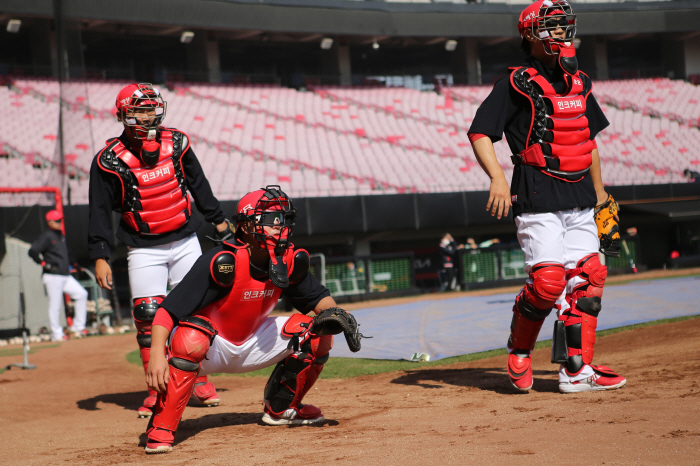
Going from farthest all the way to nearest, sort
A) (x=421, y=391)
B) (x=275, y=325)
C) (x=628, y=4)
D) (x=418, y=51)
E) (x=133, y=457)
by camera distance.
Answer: (x=418, y=51), (x=628, y=4), (x=421, y=391), (x=275, y=325), (x=133, y=457)

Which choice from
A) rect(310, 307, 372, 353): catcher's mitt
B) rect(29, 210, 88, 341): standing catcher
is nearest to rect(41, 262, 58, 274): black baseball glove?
rect(29, 210, 88, 341): standing catcher

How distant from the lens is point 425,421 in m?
3.78

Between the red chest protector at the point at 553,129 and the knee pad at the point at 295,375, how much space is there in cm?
187

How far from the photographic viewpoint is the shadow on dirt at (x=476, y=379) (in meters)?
4.66

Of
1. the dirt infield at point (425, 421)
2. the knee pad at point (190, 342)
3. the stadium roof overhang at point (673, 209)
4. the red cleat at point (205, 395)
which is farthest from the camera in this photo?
the stadium roof overhang at point (673, 209)

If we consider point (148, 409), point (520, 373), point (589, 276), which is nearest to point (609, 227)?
point (589, 276)

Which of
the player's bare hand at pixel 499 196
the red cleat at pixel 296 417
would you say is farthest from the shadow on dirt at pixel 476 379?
the player's bare hand at pixel 499 196

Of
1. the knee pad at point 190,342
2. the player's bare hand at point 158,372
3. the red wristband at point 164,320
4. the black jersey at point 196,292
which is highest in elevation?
the black jersey at point 196,292

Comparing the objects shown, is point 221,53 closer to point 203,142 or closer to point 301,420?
point 203,142

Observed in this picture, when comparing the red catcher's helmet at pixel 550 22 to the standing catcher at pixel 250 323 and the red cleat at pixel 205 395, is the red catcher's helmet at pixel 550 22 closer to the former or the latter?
the standing catcher at pixel 250 323

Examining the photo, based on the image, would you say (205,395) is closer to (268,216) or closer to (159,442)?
(159,442)

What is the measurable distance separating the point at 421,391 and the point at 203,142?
772 inches

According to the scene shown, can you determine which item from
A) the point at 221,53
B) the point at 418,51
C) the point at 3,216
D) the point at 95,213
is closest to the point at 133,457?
the point at 95,213

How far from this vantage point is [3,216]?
1440 centimetres
